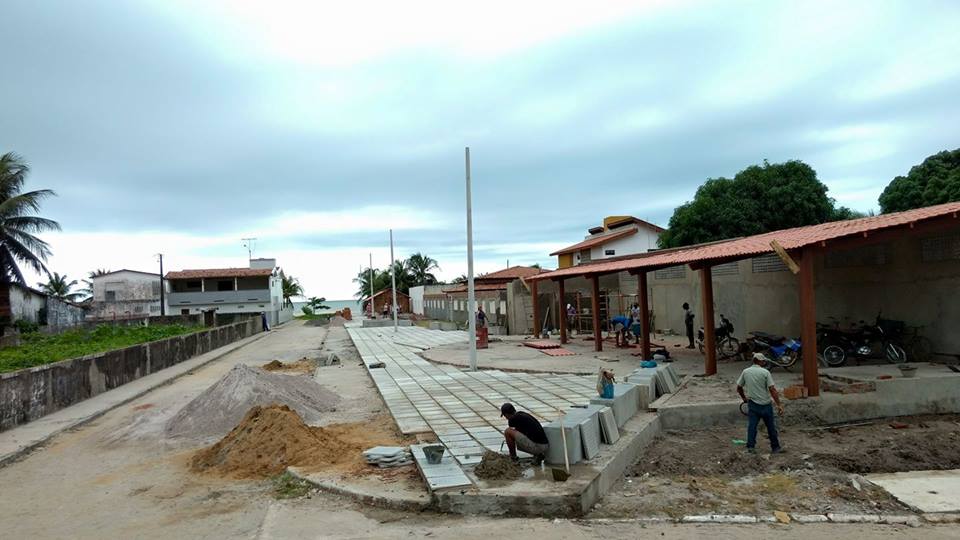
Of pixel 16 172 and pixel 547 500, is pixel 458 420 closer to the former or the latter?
pixel 547 500

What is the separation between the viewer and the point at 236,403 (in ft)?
38.0

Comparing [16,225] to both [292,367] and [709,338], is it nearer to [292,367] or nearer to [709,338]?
[292,367]

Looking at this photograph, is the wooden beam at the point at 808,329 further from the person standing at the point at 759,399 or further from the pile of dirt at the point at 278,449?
the pile of dirt at the point at 278,449

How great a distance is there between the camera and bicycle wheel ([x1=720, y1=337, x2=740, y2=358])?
1491cm

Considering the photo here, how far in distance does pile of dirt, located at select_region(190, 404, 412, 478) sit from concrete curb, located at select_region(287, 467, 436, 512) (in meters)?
0.47

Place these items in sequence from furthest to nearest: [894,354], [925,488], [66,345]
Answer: [66,345]
[894,354]
[925,488]

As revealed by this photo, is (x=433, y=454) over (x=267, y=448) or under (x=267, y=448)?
over

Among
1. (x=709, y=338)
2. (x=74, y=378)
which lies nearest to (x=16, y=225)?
(x=74, y=378)

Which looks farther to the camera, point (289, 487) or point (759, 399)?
point (759, 399)

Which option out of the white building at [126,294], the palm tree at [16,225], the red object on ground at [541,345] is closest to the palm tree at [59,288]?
the white building at [126,294]

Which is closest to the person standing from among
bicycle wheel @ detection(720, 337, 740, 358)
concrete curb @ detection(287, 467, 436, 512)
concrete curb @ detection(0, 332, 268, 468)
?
concrete curb @ detection(287, 467, 436, 512)

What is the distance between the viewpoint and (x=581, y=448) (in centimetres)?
720

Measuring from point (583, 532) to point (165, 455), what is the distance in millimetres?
6937

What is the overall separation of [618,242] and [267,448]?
3874 cm
